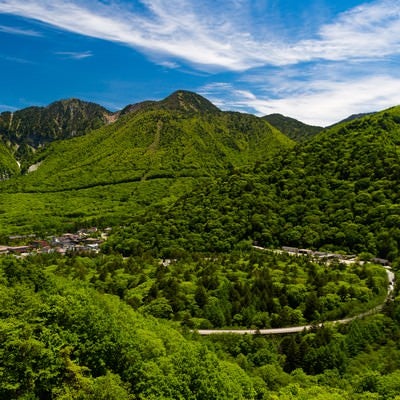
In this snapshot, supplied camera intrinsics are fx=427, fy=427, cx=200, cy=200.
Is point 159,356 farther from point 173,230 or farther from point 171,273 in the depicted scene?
point 173,230

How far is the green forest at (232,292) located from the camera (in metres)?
26.2

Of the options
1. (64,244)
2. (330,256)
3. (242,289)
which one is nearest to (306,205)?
(330,256)

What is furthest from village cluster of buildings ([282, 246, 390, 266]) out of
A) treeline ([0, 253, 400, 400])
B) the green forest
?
treeline ([0, 253, 400, 400])

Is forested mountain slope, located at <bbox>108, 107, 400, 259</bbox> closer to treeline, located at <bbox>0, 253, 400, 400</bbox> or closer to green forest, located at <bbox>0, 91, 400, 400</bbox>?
green forest, located at <bbox>0, 91, 400, 400</bbox>

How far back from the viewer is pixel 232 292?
204 feet

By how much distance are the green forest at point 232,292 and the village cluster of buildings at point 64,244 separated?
3252mm

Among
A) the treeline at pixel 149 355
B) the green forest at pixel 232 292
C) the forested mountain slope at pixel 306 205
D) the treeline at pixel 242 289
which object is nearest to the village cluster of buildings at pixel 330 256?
the green forest at pixel 232 292

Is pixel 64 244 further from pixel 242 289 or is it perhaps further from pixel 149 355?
pixel 149 355

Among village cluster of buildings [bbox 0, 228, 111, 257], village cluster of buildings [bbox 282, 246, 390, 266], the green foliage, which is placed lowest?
village cluster of buildings [bbox 0, 228, 111, 257]

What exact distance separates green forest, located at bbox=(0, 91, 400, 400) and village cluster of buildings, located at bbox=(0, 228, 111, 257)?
325cm

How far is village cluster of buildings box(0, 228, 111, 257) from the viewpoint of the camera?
113m

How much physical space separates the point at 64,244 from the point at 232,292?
3100 inches

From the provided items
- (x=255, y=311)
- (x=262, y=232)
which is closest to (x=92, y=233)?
(x=262, y=232)

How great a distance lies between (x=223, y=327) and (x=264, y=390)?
23.6 metres
